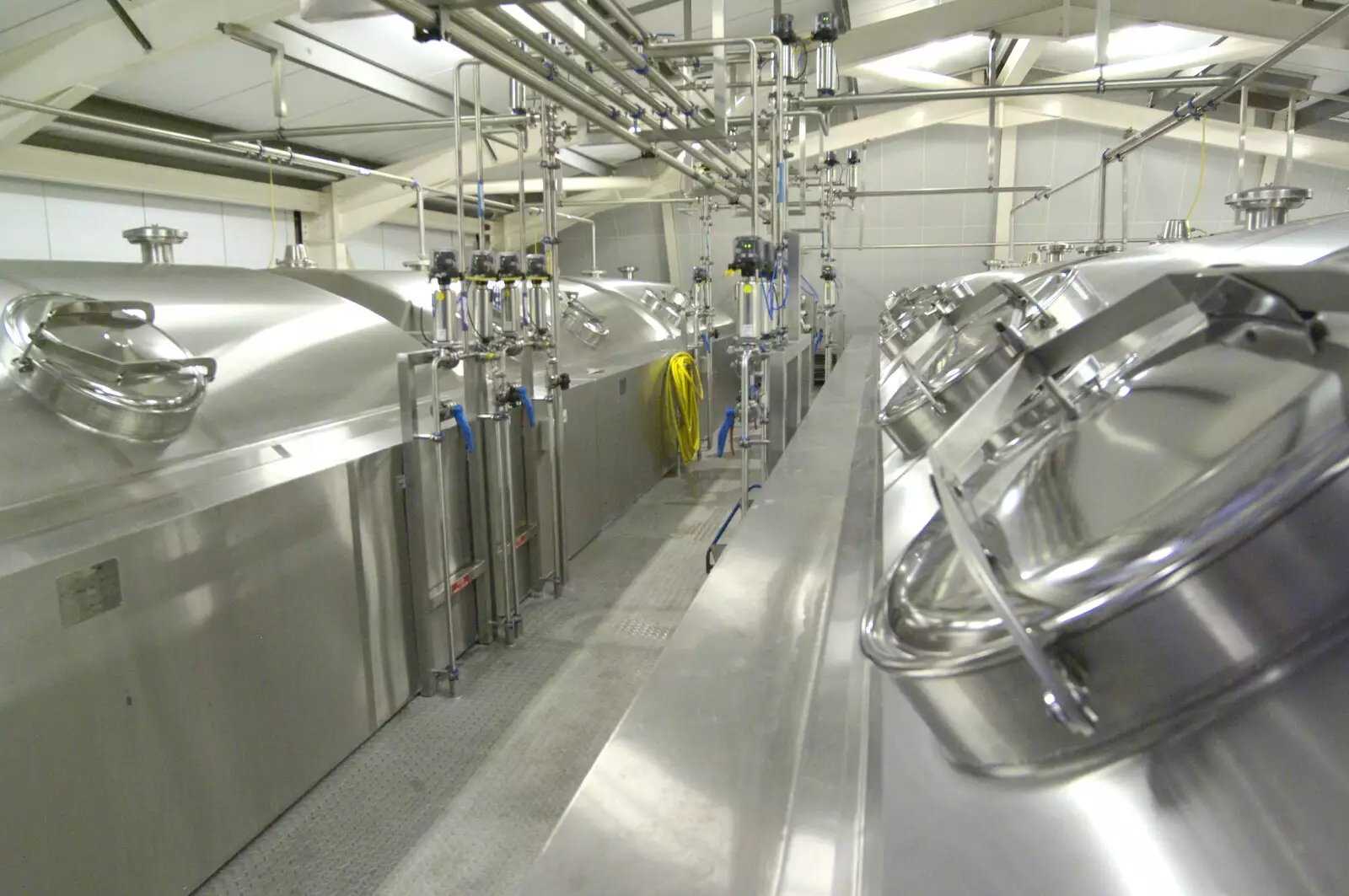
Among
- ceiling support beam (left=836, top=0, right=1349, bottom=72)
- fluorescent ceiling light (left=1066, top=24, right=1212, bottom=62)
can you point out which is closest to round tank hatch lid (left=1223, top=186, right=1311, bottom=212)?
ceiling support beam (left=836, top=0, right=1349, bottom=72)

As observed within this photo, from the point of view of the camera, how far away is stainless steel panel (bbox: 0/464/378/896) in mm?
1188

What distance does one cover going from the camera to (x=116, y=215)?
405 centimetres

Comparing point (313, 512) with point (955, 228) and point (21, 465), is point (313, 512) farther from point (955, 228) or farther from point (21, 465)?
point (955, 228)

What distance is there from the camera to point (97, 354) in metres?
1.54

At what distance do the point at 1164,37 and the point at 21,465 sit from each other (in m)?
6.75

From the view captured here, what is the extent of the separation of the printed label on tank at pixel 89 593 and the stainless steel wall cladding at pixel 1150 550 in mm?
1238

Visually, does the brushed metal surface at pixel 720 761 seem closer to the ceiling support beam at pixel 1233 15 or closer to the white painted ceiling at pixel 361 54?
the white painted ceiling at pixel 361 54

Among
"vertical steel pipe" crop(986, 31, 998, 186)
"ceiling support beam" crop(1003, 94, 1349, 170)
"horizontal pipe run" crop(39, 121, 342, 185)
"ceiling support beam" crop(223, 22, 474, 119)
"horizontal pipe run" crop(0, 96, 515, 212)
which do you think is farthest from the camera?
"ceiling support beam" crop(1003, 94, 1349, 170)

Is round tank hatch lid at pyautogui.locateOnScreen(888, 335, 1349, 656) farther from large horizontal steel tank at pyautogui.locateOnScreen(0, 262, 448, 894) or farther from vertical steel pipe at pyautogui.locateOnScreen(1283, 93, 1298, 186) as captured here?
vertical steel pipe at pyautogui.locateOnScreen(1283, 93, 1298, 186)

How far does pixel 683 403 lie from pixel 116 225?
3.12 metres

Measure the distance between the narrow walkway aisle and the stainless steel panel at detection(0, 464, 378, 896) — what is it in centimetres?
9

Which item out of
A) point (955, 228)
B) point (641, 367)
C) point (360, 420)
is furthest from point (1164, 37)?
point (360, 420)

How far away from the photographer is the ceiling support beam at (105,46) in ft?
9.23

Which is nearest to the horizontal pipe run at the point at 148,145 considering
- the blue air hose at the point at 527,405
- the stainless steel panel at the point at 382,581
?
the blue air hose at the point at 527,405
